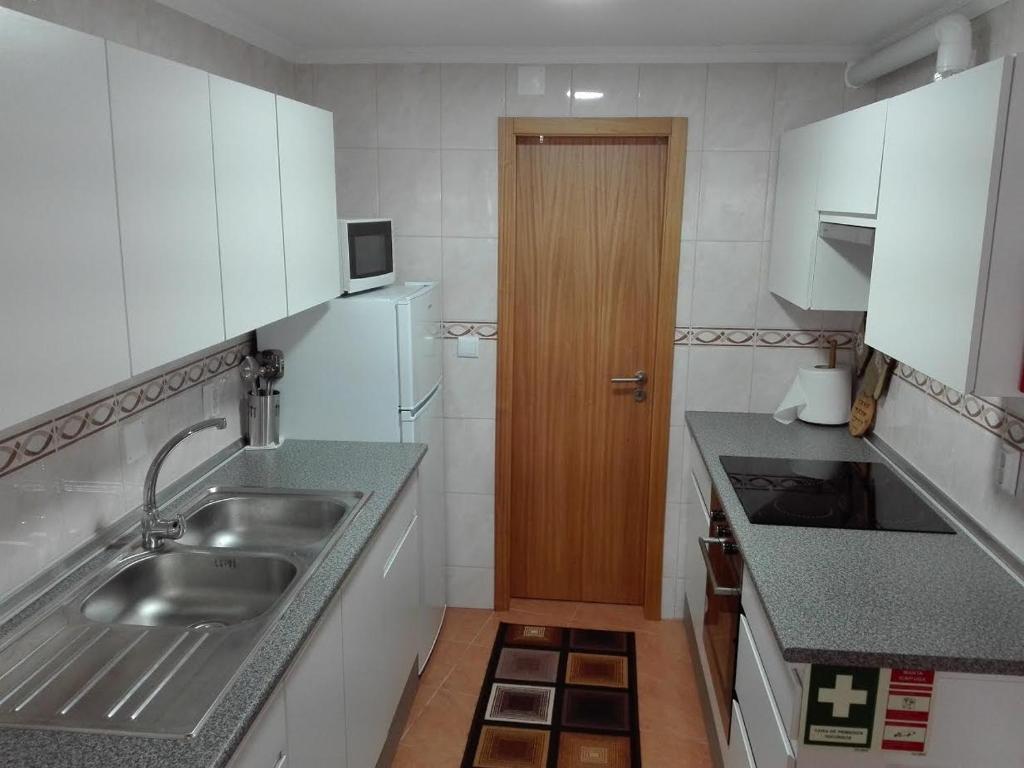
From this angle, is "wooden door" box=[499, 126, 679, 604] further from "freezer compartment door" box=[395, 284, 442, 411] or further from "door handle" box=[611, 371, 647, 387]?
"freezer compartment door" box=[395, 284, 442, 411]

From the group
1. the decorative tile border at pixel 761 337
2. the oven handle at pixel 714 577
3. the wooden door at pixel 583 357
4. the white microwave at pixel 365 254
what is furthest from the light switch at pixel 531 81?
the oven handle at pixel 714 577

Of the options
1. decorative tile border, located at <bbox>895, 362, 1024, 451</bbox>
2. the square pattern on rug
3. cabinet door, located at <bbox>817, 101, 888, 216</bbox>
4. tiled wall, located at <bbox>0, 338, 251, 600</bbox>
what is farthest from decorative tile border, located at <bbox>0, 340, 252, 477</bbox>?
decorative tile border, located at <bbox>895, 362, 1024, 451</bbox>

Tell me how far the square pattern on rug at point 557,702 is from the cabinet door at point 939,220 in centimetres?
167

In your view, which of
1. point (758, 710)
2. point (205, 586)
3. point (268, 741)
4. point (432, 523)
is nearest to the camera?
point (268, 741)

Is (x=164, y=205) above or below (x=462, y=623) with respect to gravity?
above

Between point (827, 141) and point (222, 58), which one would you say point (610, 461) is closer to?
point (827, 141)

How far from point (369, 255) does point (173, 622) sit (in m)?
1.48

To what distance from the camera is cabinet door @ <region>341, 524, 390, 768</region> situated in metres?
2.11

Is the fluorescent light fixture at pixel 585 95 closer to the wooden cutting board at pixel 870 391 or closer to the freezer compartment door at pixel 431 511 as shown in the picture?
the freezer compartment door at pixel 431 511

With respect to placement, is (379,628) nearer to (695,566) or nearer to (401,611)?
(401,611)

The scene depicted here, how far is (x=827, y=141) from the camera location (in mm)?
2564

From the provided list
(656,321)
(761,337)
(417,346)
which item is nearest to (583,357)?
(656,321)

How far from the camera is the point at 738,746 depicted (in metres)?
2.23

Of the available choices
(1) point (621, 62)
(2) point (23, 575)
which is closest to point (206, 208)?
(2) point (23, 575)
